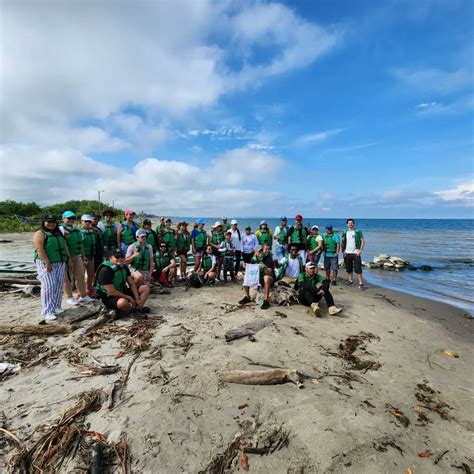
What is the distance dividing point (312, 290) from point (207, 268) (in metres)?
3.69

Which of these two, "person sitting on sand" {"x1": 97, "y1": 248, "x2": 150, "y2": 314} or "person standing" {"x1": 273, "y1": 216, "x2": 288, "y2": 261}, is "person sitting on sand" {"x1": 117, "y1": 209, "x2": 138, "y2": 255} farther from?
"person standing" {"x1": 273, "y1": 216, "x2": 288, "y2": 261}

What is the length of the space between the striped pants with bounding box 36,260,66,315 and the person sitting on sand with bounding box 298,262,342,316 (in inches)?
214

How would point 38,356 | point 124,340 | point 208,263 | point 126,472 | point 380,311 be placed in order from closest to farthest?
point 126,472 < point 38,356 < point 124,340 < point 380,311 < point 208,263

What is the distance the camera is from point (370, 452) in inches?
109

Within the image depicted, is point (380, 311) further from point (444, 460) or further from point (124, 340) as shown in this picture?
point (124, 340)

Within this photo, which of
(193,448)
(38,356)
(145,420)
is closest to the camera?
(193,448)

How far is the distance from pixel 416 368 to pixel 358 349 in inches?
34.3

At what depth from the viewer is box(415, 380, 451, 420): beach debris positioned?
343 cm

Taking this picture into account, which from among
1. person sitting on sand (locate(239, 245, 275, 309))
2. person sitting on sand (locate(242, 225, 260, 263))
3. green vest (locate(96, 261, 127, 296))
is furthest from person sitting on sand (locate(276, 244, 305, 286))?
green vest (locate(96, 261, 127, 296))

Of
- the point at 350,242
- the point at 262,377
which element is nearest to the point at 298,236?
the point at 350,242

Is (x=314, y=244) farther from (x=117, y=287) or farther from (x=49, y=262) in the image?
(x=49, y=262)

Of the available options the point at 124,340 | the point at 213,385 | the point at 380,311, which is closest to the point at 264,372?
the point at 213,385

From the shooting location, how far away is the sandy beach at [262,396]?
2.72 metres

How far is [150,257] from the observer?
24.4 feet
